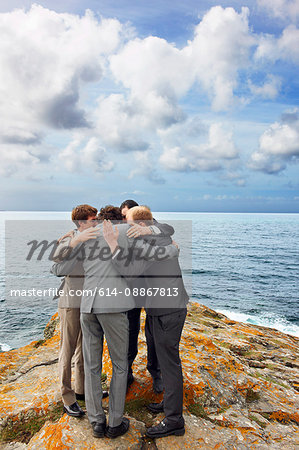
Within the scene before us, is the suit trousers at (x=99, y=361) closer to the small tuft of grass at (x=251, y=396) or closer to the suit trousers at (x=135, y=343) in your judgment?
the suit trousers at (x=135, y=343)

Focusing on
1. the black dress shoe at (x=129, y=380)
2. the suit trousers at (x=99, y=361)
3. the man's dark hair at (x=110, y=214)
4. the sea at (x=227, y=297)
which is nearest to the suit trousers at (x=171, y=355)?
the suit trousers at (x=99, y=361)

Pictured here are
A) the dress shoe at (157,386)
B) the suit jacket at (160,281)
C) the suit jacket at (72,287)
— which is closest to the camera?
the suit jacket at (160,281)

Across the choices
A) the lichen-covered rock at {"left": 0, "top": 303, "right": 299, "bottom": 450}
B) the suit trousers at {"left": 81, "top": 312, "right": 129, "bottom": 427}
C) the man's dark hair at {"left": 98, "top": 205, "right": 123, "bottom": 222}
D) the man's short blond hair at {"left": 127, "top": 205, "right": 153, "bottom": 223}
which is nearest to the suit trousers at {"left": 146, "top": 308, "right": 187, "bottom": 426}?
the lichen-covered rock at {"left": 0, "top": 303, "right": 299, "bottom": 450}

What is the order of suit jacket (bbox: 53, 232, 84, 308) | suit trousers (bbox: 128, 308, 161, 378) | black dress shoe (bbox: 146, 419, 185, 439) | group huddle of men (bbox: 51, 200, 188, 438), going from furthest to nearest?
1. suit trousers (bbox: 128, 308, 161, 378)
2. suit jacket (bbox: 53, 232, 84, 308)
3. black dress shoe (bbox: 146, 419, 185, 439)
4. group huddle of men (bbox: 51, 200, 188, 438)

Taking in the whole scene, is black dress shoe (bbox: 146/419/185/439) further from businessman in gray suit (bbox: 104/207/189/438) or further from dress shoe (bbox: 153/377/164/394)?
dress shoe (bbox: 153/377/164/394)

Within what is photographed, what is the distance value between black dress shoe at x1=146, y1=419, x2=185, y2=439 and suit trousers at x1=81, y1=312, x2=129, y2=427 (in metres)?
0.58

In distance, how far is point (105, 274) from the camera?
438 centimetres

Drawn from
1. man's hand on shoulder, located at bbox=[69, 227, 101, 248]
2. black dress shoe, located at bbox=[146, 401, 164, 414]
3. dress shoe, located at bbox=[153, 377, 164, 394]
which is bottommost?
black dress shoe, located at bbox=[146, 401, 164, 414]

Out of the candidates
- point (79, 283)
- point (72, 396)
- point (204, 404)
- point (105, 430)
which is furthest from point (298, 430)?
point (79, 283)

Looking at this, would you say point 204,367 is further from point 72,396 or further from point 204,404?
point 72,396

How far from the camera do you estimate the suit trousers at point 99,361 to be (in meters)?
4.37

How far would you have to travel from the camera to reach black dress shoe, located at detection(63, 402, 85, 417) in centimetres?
480

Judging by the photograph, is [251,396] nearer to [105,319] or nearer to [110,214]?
[105,319]

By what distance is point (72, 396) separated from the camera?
198 inches
